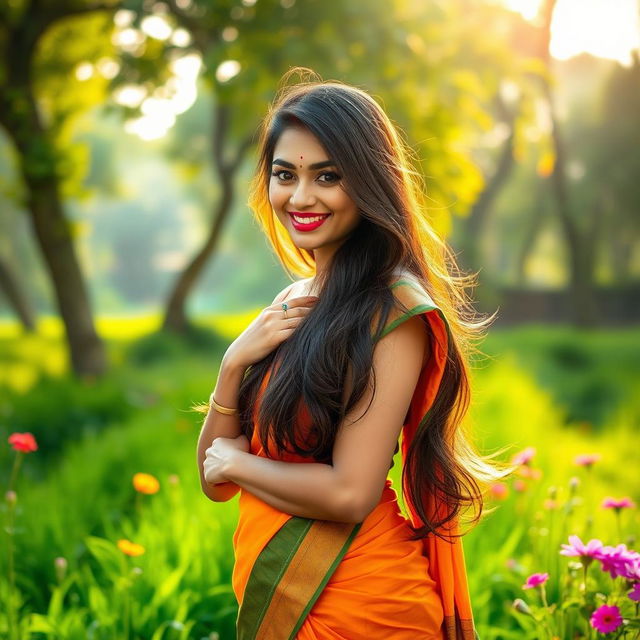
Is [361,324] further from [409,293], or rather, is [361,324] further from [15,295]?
[15,295]

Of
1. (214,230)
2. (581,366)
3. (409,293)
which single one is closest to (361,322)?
(409,293)

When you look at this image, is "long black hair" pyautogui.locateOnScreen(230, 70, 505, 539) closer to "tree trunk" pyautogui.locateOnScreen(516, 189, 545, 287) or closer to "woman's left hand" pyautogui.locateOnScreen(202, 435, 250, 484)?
"woman's left hand" pyautogui.locateOnScreen(202, 435, 250, 484)

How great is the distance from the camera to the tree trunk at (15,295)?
583 inches

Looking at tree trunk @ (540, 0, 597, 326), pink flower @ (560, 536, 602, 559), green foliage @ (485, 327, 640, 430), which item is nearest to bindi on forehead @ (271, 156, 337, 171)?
pink flower @ (560, 536, 602, 559)

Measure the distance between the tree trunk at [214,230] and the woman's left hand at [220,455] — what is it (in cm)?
1106

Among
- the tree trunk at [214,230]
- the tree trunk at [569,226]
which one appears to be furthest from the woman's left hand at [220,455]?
the tree trunk at [569,226]

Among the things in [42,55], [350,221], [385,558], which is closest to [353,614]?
[385,558]

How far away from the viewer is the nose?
1912mm

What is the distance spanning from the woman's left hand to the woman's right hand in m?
0.18

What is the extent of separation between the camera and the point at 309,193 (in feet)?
6.28

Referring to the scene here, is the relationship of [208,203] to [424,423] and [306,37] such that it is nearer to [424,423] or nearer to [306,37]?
[306,37]

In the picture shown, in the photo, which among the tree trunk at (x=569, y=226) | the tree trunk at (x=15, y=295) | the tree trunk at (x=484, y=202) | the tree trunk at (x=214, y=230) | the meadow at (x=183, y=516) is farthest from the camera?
the tree trunk at (x=484, y=202)

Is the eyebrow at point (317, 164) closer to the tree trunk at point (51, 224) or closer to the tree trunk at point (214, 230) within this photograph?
the tree trunk at point (51, 224)

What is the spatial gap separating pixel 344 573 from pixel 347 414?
359mm
